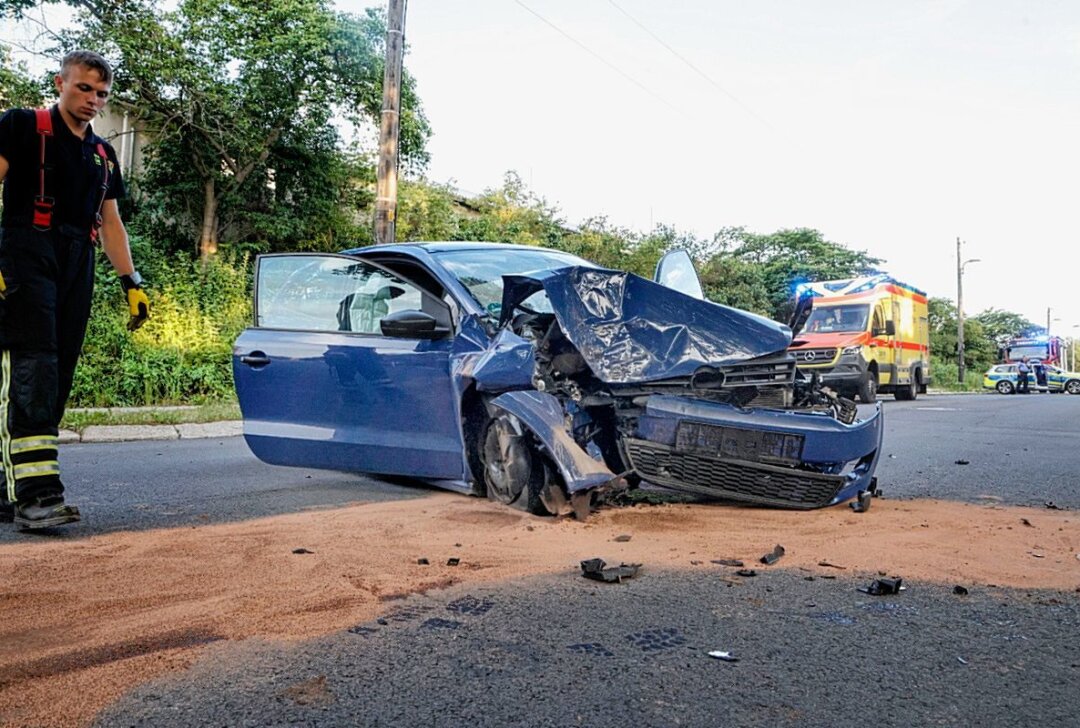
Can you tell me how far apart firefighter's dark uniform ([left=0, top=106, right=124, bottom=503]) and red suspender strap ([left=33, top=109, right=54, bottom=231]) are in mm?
16

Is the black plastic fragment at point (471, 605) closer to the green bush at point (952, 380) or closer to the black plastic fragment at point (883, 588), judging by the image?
the black plastic fragment at point (883, 588)

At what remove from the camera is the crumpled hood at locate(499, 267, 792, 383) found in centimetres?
400

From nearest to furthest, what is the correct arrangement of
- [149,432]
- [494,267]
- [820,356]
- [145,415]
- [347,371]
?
1. [347,371]
2. [494,267]
3. [149,432]
4. [145,415]
5. [820,356]

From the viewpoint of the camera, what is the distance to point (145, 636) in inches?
92.0

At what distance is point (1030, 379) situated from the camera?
36.8 m

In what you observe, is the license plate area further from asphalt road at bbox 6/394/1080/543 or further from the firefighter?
the firefighter

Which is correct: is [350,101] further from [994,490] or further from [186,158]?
[994,490]

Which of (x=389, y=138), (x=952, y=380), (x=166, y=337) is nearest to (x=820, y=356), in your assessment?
(x=389, y=138)

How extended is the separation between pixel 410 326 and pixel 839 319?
615 inches

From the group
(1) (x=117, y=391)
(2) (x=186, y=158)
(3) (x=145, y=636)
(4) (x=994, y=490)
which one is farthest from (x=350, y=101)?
(3) (x=145, y=636)

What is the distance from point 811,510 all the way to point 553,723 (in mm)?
2616

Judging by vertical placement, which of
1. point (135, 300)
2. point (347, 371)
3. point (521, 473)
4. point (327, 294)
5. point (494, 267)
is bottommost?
point (521, 473)

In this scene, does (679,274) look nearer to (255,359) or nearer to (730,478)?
(730,478)

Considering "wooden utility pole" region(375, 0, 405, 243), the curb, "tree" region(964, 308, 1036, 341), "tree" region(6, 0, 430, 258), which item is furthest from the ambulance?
"tree" region(964, 308, 1036, 341)
